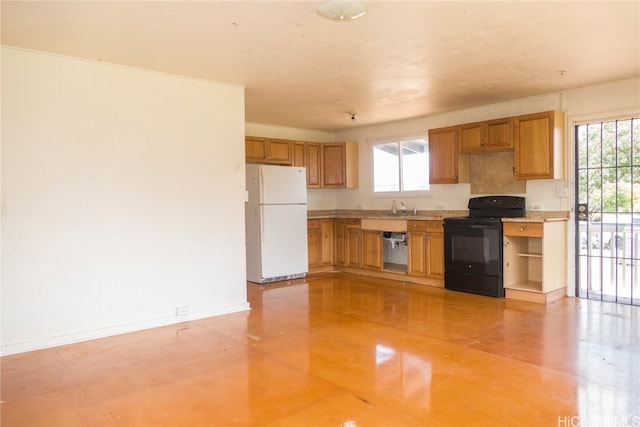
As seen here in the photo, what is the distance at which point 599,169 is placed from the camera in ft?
16.4

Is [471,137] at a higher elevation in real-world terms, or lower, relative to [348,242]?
higher

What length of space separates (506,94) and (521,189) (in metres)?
1.17

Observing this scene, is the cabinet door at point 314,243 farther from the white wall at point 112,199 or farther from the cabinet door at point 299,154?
the white wall at point 112,199

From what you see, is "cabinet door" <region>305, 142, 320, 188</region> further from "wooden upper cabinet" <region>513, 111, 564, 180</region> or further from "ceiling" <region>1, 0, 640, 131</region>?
"wooden upper cabinet" <region>513, 111, 564, 180</region>

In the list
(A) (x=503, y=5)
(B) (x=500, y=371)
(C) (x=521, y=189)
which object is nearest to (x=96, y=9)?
(A) (x=503, y=5)

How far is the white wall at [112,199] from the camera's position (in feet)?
11.4

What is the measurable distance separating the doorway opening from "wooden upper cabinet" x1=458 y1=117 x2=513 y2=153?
75 cm

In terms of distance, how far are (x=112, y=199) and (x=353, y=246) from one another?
13.0 feet

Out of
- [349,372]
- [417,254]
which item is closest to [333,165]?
[417,254]

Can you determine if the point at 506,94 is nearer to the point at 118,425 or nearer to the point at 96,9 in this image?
the point at 96,9

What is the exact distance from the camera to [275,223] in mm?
6367

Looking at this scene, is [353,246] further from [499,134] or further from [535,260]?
[499,134]

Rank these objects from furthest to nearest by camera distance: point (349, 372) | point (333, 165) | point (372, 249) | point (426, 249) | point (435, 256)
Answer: point (333, 165), point (372, 249), point (426, 249), point (435, 256), point (349, 372)

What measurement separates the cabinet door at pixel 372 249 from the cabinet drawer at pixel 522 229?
1.95 m
